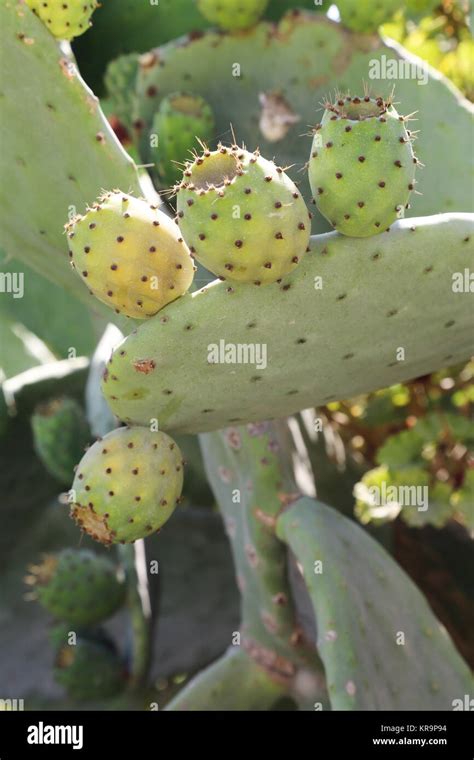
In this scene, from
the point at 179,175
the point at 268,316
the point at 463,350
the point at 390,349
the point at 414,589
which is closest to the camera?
the point at 268,316

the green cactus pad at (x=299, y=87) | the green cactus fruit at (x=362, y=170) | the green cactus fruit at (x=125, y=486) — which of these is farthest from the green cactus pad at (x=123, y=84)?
the green cactus fruit at (x=125, y=486)

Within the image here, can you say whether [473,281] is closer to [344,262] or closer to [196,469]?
[344,262]

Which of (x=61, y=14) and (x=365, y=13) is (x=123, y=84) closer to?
(x=365, y=13)

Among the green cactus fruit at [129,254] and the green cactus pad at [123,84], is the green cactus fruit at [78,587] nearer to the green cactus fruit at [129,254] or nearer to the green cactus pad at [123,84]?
the green cactus pad at [123,84]

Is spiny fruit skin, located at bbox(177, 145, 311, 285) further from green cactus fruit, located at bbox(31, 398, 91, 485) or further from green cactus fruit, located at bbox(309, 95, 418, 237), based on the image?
green cactus fruit, located at bbox(31, 398, 91, 485)

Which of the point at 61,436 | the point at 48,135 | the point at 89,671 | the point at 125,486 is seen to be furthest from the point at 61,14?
the point at 89,671

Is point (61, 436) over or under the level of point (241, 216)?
under
